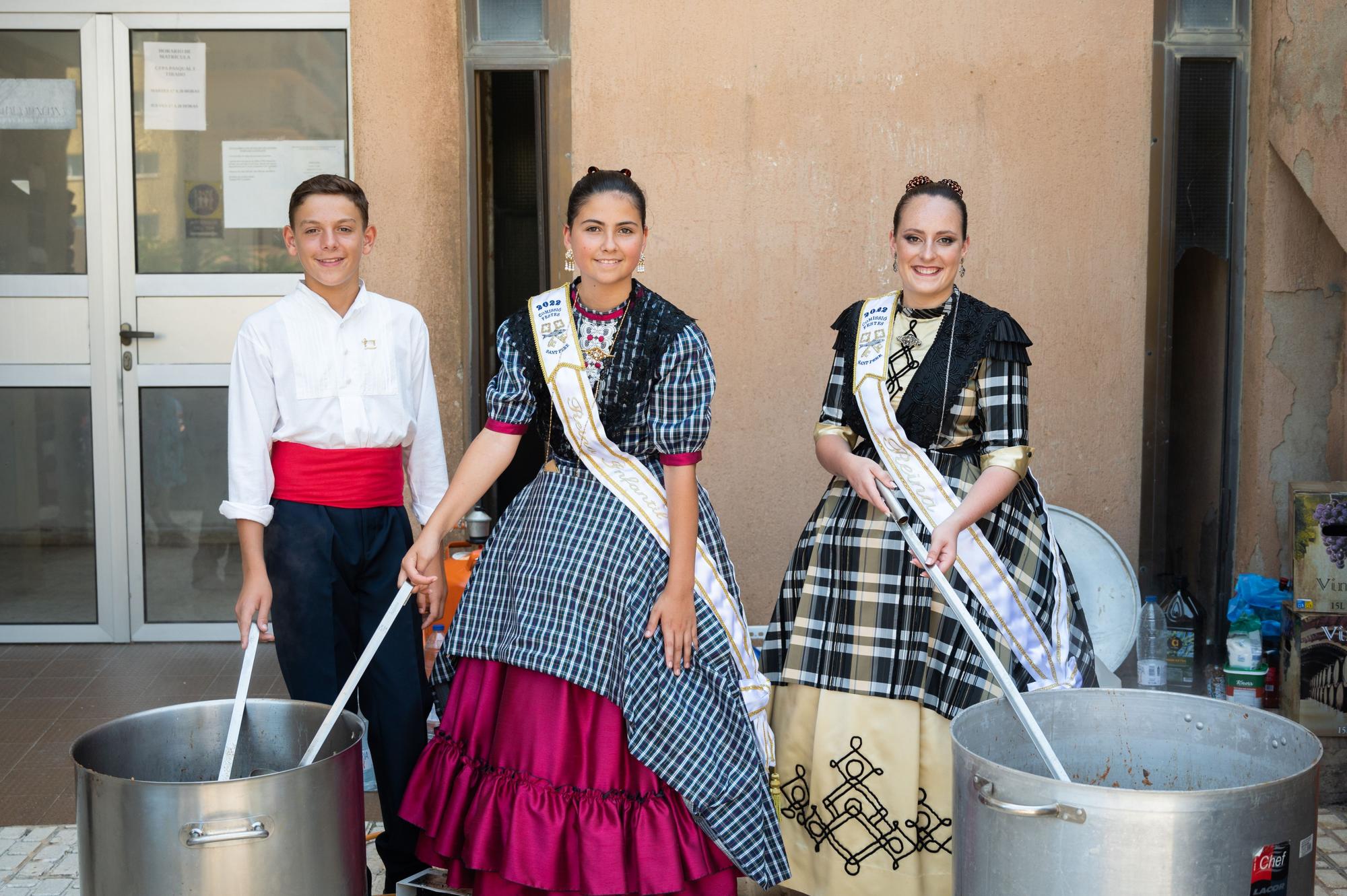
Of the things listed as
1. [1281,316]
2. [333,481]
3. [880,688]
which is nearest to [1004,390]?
[880,688]

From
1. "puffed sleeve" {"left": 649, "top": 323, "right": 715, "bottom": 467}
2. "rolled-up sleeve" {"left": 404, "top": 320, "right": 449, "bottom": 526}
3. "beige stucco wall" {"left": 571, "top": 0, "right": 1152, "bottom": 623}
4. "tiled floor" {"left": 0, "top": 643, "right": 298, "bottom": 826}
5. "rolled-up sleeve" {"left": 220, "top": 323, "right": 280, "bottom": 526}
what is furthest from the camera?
"beige stucco wall" {"left": 571, "top": 0, "right": 1152, "bottom": 623}

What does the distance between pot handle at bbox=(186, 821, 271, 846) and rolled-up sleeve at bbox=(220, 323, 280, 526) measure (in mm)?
907

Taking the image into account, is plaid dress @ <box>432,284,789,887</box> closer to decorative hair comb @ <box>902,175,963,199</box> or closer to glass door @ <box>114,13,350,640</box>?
decorative hair comb @ <box>902,175,963,199</box>

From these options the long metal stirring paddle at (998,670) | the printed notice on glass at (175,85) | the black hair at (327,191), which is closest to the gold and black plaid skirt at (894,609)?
the long metal stirring paddle at (998,670)

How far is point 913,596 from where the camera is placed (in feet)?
9.83

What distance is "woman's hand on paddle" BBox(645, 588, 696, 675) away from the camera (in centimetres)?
274

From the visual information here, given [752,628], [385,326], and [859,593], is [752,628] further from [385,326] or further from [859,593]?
[385,326]

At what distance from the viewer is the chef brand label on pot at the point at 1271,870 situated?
1.88 m

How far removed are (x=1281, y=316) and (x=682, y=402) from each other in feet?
9.30

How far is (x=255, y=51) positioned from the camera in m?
5.30

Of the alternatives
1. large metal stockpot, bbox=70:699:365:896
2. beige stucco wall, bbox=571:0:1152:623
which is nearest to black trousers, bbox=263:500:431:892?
large metal stockpot, bbox=70:699:365:896

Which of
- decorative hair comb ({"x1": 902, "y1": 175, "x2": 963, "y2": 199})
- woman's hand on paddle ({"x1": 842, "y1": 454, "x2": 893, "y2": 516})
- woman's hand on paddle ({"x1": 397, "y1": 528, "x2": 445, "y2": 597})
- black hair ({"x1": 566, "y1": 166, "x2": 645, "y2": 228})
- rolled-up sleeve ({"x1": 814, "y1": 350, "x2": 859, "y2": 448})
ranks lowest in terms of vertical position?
woman's hand on paddle ({"x1": 397, "y1": 528, "x2": 445, "y2": 597})

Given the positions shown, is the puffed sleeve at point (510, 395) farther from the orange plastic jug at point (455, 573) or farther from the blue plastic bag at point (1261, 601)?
the blue plastic bag at point (1261, 601)

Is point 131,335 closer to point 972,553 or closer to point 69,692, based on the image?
point 69,692
